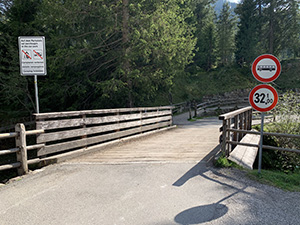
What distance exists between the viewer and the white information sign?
17.8 feet

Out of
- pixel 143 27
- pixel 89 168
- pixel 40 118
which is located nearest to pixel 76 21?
pixel 143 27

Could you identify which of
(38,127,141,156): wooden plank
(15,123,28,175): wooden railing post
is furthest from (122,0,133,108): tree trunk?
(15,123,28,175): wooden railing post

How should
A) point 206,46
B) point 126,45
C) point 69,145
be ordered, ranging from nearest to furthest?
point 69,145
point 126,45
point 206,46

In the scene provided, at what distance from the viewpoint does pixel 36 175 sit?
4.63m

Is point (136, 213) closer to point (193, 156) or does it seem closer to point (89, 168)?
point (89, 168)

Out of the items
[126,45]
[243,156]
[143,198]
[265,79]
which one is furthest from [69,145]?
A: [126,45]

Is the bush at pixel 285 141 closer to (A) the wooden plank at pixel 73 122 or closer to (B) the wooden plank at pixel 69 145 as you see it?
(A) the wooden plank at pixel 73 122

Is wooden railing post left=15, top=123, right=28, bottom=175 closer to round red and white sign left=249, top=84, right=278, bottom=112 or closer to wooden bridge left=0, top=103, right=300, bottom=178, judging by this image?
wooden bridge left=0, top=103, right=300, bottom=178

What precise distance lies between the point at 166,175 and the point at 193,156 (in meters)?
1.63

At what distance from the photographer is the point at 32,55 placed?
217 inches

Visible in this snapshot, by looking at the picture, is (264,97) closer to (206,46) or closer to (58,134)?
(58,134)

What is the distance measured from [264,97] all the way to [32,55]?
209 inches

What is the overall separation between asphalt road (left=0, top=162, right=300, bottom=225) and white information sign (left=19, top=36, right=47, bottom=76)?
95.1 inches

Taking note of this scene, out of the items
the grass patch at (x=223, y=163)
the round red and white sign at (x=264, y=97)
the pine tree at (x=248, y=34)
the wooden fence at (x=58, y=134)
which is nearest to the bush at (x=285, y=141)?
the grass patch at (x=223, y=163)
